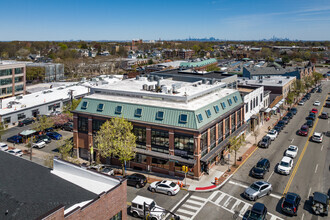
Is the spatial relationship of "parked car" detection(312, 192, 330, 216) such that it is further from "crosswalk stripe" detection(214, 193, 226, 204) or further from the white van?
the white van

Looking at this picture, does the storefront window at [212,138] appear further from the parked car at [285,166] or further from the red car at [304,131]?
the red car at [304,131]

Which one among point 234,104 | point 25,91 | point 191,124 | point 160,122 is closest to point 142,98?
point 160,122

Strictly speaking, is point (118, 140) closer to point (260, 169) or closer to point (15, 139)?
point (260, 169)

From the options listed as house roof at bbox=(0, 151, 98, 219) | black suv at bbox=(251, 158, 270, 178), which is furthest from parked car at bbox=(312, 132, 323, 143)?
house roof at bbox=(0, 151, 98, 219)

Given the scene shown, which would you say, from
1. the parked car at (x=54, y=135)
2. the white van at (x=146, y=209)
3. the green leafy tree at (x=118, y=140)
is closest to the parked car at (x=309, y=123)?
the green leafy tree at (x=118, y=140)

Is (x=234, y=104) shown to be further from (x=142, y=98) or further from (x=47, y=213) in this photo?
(x=47, y=213)

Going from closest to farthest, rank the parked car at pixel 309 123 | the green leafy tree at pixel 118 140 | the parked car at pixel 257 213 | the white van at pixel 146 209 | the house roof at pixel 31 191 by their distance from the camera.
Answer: the house roof at pixel 31 191 < the parked car at pixel 257 213 < the white van at pixel 146 209 < the green leafy tree at pixel 118 140 < the parked car at pixel 309 123

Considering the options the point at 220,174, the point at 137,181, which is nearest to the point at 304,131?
the point at 220,174
